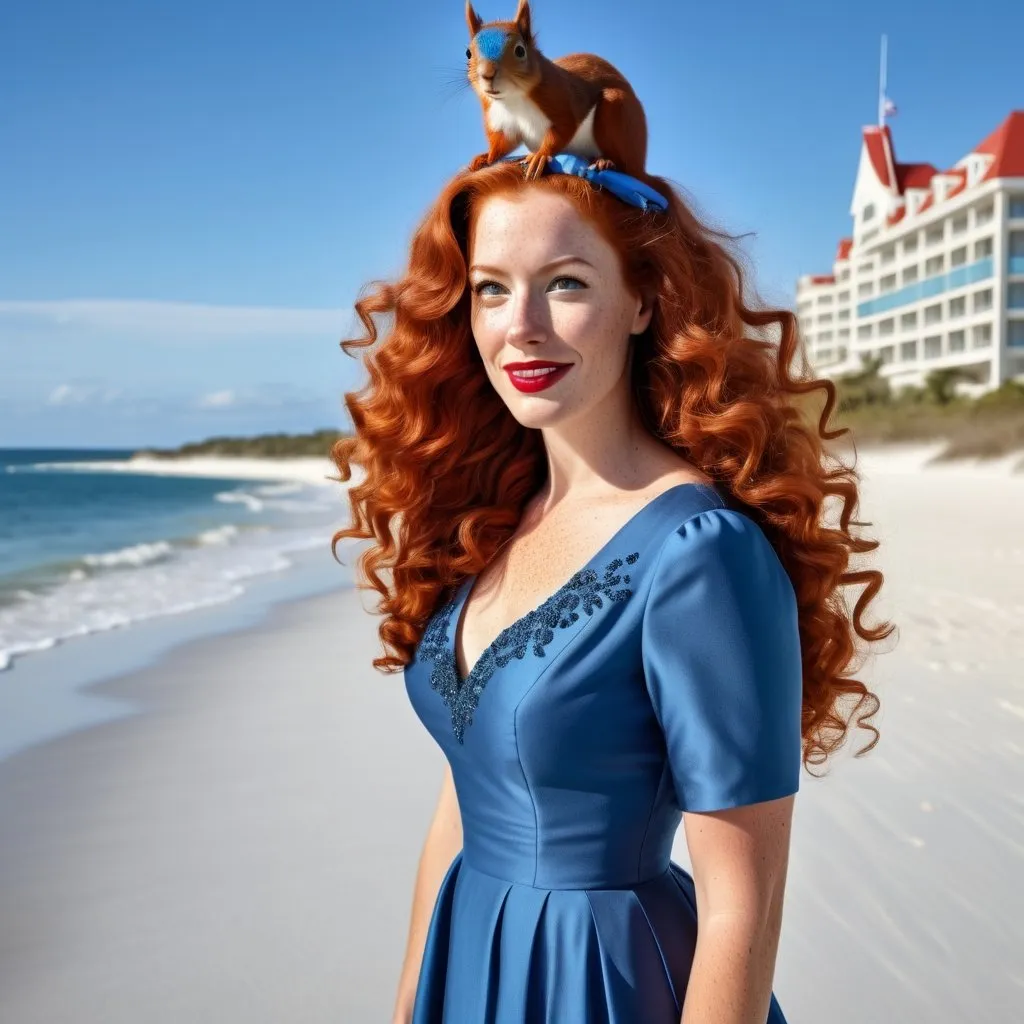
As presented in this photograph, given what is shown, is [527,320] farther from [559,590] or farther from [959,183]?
[959,183]

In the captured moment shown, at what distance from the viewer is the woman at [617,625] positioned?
1292 millimetres

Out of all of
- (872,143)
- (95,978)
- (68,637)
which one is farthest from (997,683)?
(872,143)

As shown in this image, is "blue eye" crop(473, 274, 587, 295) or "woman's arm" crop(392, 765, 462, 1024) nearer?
"blue eye" crop(473, 274, 587, 295)

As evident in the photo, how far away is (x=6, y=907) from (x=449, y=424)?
112 inches

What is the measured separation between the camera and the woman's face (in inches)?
59.0

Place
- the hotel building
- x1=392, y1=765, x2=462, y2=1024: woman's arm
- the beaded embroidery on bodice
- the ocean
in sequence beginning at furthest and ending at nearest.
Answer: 1. the hotel building
2. the ocean
3. x1=392, y1=765, x2=462, y2=1024: woman's arm
4. the beaded embroidery on bodice

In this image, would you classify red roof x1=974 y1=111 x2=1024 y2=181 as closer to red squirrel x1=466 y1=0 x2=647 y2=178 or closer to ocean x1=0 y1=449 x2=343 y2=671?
ocean x1=0 y1=449 x2=343 y2=671

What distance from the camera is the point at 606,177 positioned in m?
1.50

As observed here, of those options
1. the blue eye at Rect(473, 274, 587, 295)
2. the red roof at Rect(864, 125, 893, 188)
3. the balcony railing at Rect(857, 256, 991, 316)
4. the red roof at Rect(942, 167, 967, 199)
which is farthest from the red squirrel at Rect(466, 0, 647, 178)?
the red roof at Rect(864, 125, 893, 188)

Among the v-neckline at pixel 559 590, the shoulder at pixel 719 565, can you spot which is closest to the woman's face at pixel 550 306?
the v-neckline at pixel 559 590

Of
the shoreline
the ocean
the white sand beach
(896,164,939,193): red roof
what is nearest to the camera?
the white sand beach

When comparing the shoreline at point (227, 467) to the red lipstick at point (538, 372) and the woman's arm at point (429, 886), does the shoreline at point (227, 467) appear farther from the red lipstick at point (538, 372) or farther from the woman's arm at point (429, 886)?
the red lipstick at point (538, 372)

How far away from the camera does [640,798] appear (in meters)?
1.42

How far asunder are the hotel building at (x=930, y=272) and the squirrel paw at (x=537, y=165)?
3752 cm
